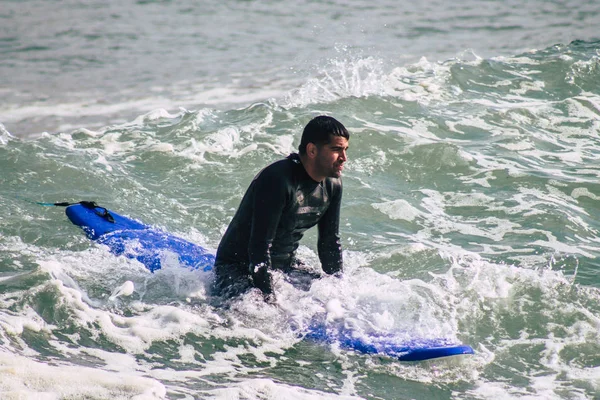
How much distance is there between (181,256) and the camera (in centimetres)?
647

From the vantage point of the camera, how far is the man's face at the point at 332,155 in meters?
5.17

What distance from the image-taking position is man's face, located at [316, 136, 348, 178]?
5172 mm

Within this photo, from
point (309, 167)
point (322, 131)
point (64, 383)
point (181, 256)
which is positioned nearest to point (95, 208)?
point (181, 256)

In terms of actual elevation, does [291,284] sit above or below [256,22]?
below

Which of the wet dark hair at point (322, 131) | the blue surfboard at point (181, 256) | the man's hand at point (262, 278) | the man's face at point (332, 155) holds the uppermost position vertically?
the wet dark hair at point (322, 131)

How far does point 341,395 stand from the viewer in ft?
15.2

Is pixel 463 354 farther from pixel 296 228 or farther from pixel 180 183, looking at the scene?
pixel 180 183

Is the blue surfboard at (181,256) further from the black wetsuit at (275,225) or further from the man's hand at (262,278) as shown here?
the black wetsuit at (275,225)

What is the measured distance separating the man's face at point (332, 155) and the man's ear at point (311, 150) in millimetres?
22

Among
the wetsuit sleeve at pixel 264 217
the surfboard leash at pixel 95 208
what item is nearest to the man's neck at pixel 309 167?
the wetsuit sleeve at pixel 264 217

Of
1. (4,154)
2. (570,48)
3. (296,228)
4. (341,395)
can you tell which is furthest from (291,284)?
(570,48)

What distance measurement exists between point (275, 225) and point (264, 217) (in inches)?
4.1

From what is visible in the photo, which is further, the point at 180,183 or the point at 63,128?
the point at 63,128

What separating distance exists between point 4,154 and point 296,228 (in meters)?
5.05
